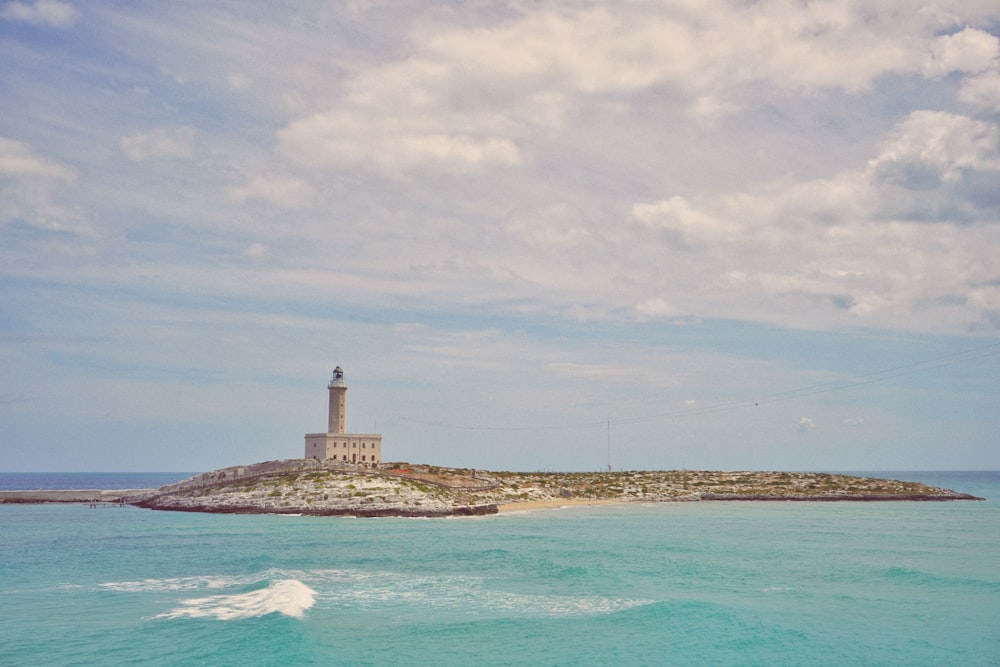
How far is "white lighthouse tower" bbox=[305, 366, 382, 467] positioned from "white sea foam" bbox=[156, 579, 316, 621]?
2132 inches

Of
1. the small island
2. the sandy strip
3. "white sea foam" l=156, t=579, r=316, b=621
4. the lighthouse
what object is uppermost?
the lighthouse

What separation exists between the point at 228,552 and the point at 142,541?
10826mm

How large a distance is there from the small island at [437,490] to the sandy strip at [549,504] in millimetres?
176

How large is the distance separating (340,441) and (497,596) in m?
58.5

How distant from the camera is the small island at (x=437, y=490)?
7506 cm

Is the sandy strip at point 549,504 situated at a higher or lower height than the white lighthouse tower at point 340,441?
lower

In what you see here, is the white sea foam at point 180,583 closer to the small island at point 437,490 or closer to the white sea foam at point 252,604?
the white sea foam at point 252,604

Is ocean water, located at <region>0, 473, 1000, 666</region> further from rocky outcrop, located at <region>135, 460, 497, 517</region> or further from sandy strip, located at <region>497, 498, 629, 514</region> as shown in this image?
sandy strip, located at <region>497, 498, 629, 514</region>

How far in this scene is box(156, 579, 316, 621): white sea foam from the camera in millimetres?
31141

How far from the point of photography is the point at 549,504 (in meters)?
94.7

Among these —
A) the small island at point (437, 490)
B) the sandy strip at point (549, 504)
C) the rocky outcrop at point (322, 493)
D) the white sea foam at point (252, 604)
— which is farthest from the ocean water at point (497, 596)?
the sandy strip at point (549, 504)

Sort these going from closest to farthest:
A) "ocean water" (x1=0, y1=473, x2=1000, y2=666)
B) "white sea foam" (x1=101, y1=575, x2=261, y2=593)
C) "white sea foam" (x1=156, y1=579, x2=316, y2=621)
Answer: "ocean water" (x1=0, y1=473, x2=1000, y2=666) < "white sea foam" (x1=156, y1=579, x2=316, y2=621) < "white sea foam" (x1=101, y1=575, x2=261, y2=593)

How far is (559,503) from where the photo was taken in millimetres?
96875

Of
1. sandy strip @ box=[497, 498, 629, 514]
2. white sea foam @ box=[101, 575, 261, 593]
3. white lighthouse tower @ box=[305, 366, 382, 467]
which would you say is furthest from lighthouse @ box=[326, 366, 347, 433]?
white sea foam @ box=[101, 575, 261, 593]
